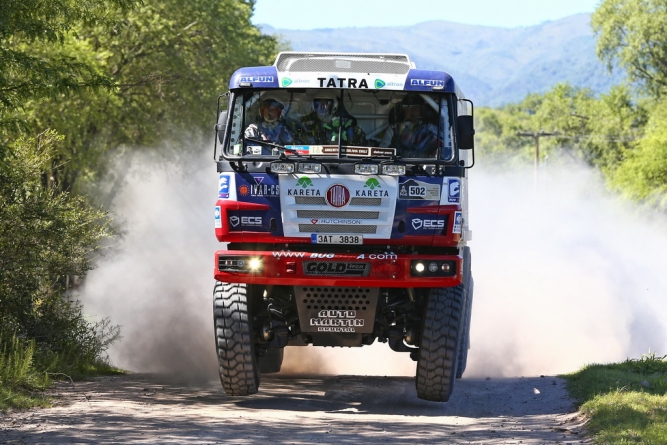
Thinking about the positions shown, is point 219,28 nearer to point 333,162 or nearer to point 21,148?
point 21,148

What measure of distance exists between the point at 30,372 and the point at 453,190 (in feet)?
18.3

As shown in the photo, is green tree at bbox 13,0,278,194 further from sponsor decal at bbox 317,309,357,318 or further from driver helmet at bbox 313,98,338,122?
sponsor decal at bbox 317,309,357,318

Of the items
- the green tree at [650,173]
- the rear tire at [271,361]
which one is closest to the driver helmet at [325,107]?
the rear tire at [271,361]

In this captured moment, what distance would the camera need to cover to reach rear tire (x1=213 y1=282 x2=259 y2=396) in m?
12.0

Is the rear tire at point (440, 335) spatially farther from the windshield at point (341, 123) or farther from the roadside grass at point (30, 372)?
the roadside grass at point (30, 372)

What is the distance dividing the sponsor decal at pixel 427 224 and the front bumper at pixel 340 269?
0.99ft

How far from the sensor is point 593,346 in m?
20.5

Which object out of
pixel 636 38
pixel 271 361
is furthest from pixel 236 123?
pixel 636 38

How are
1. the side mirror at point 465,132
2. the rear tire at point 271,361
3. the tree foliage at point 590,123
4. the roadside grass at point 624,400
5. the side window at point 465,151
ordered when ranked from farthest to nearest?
the tree foliage at point 590,123 → the rear tire at point 271,361 → the side window at point 465,151 → the side mirror at point 465,132 → the roadside grass at point 624,400

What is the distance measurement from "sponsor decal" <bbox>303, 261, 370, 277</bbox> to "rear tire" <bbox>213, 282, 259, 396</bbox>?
81 cm

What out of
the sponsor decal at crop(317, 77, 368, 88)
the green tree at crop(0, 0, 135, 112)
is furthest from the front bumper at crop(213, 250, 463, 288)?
the green tree at crop(0, 0, 135, 112)

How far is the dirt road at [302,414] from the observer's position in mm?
10266

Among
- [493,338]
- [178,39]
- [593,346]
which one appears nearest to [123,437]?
[493,338]

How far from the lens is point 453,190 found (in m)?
11.7
